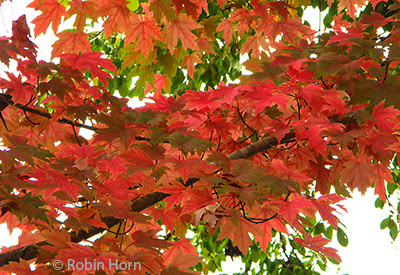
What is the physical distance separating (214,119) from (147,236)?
67 cm

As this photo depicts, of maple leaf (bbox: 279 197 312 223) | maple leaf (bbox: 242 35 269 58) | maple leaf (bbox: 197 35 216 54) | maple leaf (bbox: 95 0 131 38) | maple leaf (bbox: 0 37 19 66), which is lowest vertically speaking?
maple leaf (bbox: 279 197 312 223)

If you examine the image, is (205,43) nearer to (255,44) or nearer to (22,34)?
(255,44)

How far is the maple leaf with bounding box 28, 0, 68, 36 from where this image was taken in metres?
2.05

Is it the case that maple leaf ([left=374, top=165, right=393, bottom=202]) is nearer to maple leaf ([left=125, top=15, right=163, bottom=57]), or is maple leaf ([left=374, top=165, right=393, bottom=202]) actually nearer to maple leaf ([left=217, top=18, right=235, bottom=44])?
maple leaf ([left=217, top=18, right=235, bottom=44])

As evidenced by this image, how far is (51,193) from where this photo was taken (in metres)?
1.58

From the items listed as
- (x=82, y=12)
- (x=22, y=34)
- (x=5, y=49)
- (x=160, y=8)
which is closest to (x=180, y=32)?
(x=160, y=8)

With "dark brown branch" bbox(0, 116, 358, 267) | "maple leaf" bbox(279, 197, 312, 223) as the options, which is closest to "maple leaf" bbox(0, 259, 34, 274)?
"dark brown branch" bbox(0, 116, 358, 267)

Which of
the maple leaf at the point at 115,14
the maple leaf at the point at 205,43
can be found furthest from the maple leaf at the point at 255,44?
the maple leaf at the point at 115,14

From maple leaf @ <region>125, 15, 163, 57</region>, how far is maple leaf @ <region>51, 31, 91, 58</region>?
0.96 ft

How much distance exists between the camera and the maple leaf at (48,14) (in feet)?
6.73

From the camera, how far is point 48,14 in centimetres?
208

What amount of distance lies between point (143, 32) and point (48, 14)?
54 centimetres

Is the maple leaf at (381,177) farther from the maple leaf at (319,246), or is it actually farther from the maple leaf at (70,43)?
the maple leaf at (70,43)

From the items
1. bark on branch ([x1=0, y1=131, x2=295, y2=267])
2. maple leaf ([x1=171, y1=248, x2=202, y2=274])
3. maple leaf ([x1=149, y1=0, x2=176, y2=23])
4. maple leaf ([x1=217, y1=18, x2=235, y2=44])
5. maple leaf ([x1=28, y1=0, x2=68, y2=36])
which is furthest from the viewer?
maple leaf ([x1=217, y1=18, x2=235, y2=44])
